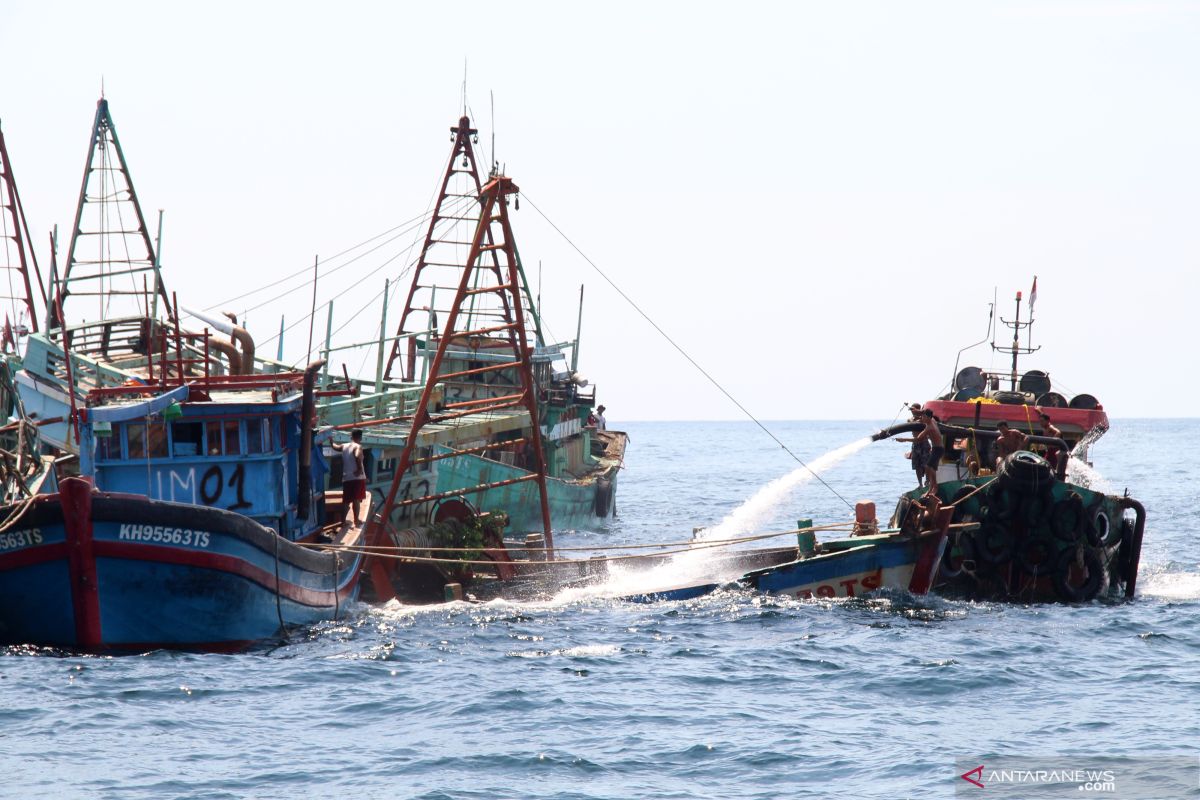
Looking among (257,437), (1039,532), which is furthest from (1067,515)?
(257,437)

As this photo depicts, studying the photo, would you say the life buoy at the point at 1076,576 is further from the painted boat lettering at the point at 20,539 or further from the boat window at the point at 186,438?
the painted boat lettering at the point at 20,539

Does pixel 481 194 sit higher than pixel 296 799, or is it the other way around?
pixel 481 194

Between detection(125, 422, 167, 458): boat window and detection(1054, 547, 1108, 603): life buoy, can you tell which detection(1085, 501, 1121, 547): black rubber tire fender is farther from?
detection(125, 422, 167, 458): boat window

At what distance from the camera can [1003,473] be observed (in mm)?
24047

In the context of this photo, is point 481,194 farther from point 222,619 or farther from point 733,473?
point 733,473

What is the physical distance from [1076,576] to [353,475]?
13.2m

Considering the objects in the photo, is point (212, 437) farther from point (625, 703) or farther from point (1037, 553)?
point (1037, 553)

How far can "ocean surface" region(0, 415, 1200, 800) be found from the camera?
48.7ft

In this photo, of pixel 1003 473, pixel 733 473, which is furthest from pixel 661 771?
pixel 733 473

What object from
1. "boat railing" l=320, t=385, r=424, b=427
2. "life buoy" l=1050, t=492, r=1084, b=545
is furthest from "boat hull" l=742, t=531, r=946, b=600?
"boat railing" l=320, t=385, r=424, b=427

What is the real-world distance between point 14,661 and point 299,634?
4.34m

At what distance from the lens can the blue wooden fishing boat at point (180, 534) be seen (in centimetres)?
1856

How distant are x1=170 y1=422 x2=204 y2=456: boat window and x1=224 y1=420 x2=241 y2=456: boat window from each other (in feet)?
1.35

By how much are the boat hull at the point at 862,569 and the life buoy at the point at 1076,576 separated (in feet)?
7.92
